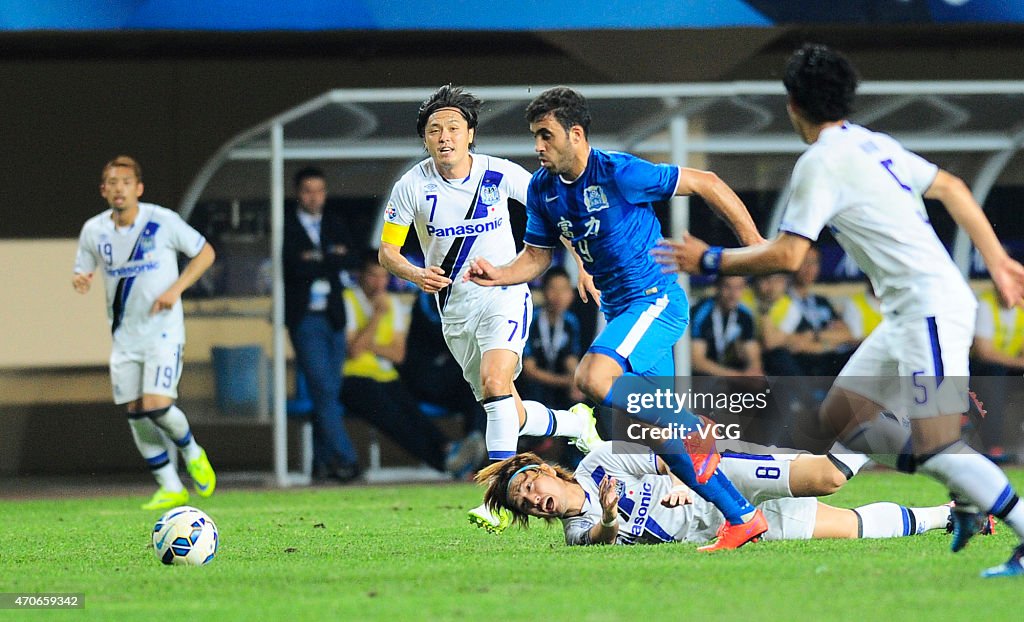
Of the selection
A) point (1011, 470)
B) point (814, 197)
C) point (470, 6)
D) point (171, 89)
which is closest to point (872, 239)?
point (814, 197)

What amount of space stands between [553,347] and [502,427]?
164 inches

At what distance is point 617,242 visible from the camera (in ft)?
21.7

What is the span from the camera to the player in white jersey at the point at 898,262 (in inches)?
203

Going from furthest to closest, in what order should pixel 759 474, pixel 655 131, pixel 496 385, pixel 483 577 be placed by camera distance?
pixel 655 131 < pixel 496 385 < pixel 759 474 < pixel 483 577

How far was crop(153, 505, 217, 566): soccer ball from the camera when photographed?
638cm

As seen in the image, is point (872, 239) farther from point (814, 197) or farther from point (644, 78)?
point (644, 78)

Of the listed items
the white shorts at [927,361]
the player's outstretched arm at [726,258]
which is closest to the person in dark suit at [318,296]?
the player's outstretched arm at [726,258]

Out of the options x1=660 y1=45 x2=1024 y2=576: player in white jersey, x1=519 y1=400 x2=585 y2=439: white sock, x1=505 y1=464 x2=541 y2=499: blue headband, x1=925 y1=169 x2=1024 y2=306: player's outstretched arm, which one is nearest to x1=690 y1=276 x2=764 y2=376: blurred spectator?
x1=519 y1=400 x2=585 y2=439: white sock

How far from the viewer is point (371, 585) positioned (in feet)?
18.0

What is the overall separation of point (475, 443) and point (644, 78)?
313 cm

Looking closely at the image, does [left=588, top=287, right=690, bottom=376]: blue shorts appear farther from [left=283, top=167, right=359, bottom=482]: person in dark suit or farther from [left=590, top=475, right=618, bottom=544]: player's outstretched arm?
[left=283, top=167, right=359, bottom=482]: person in dark suit

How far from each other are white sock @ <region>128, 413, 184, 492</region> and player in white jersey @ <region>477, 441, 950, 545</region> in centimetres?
434

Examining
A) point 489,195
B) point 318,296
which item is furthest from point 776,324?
Answer: point 489,195

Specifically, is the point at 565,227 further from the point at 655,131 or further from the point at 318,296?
the point at 655,131
